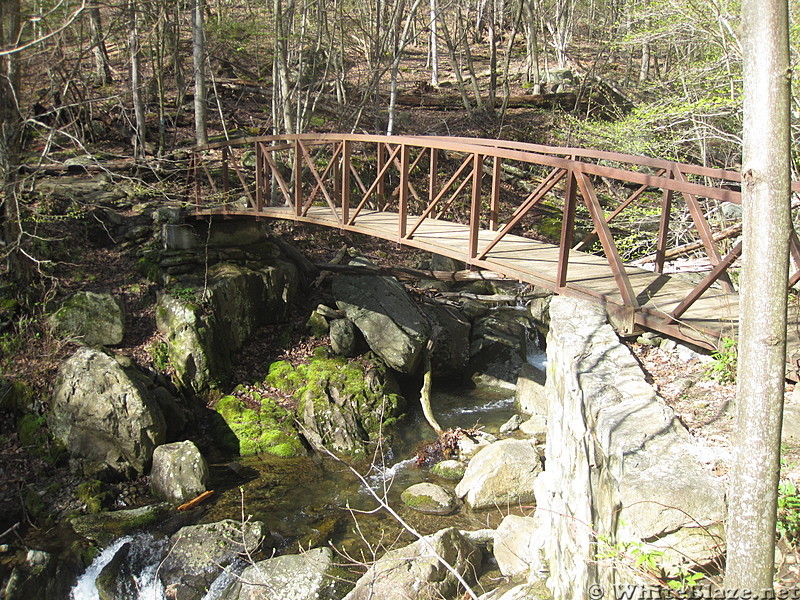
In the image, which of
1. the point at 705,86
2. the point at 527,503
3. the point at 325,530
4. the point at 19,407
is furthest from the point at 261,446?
the point at 705,86

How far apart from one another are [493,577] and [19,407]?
6.52 m

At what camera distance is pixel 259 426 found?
927cm

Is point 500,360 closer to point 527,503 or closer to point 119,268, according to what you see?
point 527,503

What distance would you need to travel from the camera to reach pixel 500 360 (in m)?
11.4

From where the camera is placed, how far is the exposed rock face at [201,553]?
634cm

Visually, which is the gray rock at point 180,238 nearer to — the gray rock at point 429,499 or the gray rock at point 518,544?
the gray rock at point 429,499

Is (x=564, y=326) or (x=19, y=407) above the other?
(x=564, y=326)

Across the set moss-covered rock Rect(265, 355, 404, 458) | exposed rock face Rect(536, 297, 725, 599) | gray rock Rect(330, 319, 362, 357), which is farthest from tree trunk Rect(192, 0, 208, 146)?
exposed rock face Rect(536, 297, 725, 599)

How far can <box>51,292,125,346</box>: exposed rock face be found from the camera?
9.54 meters

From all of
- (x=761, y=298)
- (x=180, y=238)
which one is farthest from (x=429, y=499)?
(x=180, y=238)

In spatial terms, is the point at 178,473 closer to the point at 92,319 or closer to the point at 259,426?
the point at 259,426

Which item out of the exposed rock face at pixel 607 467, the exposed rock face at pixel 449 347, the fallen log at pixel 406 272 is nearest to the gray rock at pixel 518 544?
the exposed rock face at pixel 607 467

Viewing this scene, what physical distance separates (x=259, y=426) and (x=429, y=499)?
118 inches

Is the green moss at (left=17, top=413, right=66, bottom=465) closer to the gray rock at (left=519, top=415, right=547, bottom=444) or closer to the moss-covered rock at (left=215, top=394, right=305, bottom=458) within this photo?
the moss-covered rock at (left=215, top=394, right=305, bottom=458)
